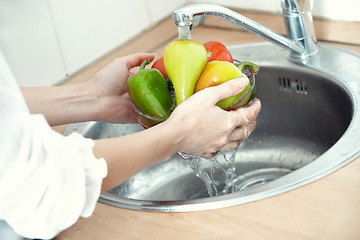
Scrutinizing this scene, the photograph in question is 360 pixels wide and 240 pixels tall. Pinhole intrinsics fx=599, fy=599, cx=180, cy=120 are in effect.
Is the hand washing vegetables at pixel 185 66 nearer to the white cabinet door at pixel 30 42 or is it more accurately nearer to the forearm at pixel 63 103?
the forearm at pixel 63 103

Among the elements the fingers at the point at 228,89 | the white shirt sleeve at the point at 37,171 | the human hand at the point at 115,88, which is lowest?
the human hand at the point at 115,88

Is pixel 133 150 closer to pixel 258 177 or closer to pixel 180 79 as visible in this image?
pixel 180 79

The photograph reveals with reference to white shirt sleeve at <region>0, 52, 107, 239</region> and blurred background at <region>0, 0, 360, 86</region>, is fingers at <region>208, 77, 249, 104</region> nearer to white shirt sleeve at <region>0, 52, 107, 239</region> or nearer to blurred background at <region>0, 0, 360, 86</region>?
white shirt sleeve at <region>0, 52, 107, 239</region>

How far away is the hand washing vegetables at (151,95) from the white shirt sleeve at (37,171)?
24 cm

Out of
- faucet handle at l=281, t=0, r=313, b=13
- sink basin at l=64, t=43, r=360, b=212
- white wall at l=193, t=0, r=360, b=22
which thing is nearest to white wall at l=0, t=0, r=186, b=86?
sink basin at l=64, t=43, r=360, b=212

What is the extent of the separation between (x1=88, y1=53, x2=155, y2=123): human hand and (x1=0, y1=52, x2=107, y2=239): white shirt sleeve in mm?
351

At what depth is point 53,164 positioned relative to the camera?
639 mm

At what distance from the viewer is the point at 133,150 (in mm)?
756

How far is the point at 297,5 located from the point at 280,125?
0.25 metres

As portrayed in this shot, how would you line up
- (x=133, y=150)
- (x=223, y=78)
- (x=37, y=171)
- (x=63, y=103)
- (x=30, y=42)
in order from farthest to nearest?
(x=30, y=42), (x=63, y=103), (x=223, y=78), (x=133, y=150), (x=37, y=171)

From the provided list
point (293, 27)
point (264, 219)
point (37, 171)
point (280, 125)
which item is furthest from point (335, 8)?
point (37, 171)

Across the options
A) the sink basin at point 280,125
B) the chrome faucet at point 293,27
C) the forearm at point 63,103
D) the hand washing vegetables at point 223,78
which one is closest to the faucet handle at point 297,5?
the chrome faucet at point 293,27

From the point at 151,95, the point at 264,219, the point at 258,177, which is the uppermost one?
the point at 151,95

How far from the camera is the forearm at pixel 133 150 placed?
738 millimetres
